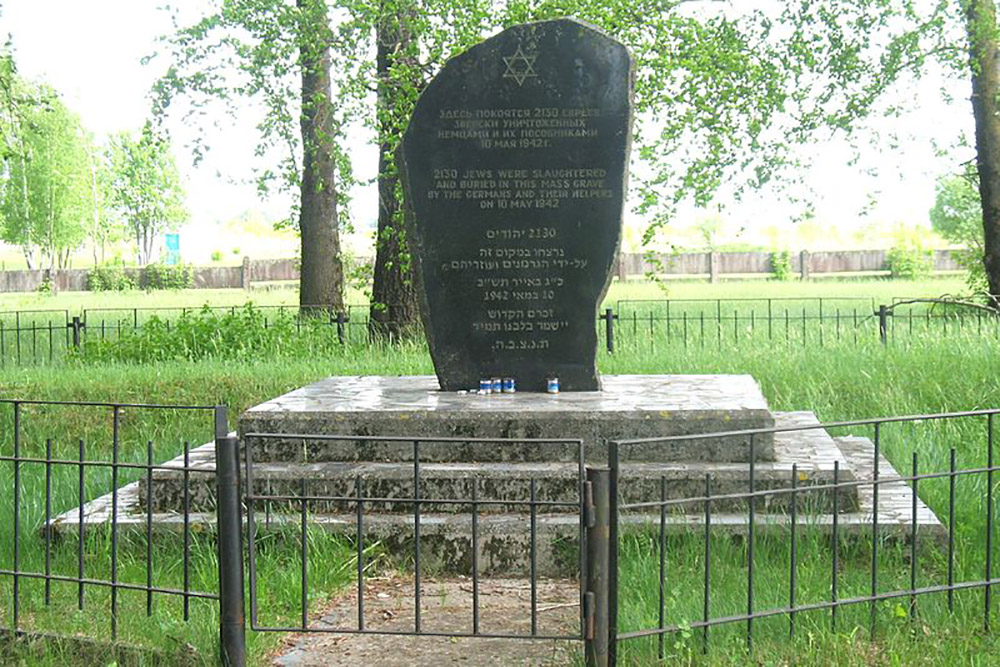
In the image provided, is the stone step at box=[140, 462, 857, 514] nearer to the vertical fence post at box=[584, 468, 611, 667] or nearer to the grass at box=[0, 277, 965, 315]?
the vertical fence post at box=[584, 468, 611, 667]

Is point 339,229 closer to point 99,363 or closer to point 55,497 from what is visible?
point 99,363

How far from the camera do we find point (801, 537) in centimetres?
616

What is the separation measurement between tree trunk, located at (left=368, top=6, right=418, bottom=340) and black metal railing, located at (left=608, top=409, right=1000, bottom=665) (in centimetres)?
694

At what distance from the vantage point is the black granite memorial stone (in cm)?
807

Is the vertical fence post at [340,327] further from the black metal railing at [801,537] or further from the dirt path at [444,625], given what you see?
the dirt path at [444,625]

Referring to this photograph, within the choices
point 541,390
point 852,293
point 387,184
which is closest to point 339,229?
point 387,184

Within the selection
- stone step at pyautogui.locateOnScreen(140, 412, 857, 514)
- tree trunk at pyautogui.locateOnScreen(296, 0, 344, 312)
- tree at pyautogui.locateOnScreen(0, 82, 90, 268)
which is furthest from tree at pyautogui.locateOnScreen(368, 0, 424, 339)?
tree at pyautogui.locateOnScreen(0, 82, 90, 268)

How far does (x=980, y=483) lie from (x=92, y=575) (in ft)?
16.4

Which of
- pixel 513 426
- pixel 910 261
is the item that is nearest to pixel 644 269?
pixel 910 261

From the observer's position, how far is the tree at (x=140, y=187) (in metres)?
63.1

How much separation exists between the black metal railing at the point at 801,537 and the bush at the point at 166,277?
123 ft

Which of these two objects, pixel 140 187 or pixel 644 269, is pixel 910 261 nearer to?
pixel 644 269

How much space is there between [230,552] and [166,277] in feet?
131

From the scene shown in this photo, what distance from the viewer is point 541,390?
823cm
